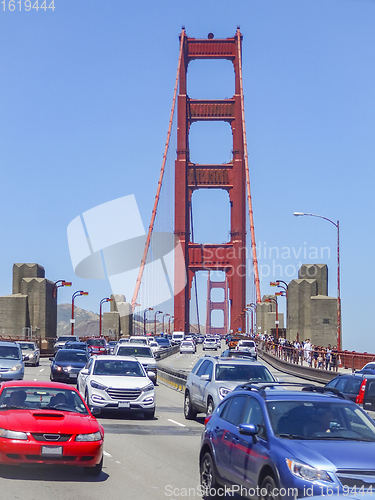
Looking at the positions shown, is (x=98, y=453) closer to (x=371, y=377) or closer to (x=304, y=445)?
(x=304, y=445)

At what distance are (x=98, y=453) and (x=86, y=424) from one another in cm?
41

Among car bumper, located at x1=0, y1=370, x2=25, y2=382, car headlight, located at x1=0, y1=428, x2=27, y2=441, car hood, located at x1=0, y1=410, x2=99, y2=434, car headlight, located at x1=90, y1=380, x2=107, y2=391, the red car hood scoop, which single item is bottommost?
car bumper, located at x1=0, y1=370, x2=25, y2=382

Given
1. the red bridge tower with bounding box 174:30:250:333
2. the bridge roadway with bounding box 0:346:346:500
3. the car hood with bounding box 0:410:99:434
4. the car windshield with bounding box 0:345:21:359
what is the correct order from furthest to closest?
1. the red bridge tower with bounding box 174:30:250:333
2. the car windshield with bounding box 0:345:21:359
3. the car hood with bounding box 0:410:99:434
4. the bridge roadway with bounding box 0:346:346:500

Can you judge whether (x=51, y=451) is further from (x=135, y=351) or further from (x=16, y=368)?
(x=135, y=351)

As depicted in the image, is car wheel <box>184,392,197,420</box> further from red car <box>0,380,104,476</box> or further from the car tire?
red car <box>0,380,104,476</box>

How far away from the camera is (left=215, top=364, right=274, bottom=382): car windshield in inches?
657

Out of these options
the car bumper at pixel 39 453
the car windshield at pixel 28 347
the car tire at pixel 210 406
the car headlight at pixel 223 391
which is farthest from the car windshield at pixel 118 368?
the car windshield at pixel 28 347

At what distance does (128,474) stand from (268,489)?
140 inches

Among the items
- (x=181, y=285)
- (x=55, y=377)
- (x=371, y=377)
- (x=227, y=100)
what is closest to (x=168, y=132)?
(x=227, y=100)

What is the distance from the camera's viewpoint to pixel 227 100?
10919 cm

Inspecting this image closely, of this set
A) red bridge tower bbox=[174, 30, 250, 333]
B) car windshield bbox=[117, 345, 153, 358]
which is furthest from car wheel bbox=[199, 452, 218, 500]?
red bridge tower bbox=[174, 30, 250, 333]

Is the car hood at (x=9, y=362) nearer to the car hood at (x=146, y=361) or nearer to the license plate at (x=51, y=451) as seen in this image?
the car hood at (x=146, y=361)

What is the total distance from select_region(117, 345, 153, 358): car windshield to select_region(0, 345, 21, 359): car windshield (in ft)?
13.7
